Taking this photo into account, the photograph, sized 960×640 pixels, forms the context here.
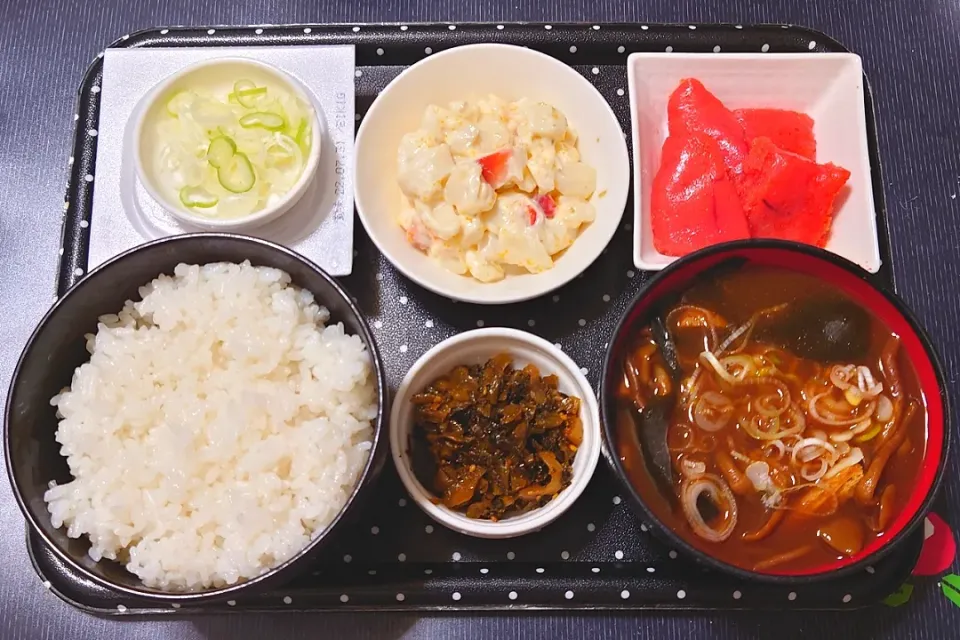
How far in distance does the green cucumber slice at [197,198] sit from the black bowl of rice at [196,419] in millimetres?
297

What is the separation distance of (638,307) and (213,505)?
107 centimetres

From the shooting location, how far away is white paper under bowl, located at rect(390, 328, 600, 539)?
1.88m

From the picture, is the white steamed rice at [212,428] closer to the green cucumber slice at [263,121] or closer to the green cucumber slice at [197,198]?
the green cucumber slice at [197,198]

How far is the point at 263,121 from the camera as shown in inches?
86.5

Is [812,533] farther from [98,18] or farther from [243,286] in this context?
[98,18]

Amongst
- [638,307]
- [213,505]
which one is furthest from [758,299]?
[213,505]

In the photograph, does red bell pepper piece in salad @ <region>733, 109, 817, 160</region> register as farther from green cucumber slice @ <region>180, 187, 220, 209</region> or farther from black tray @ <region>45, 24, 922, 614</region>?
green cucumber slice @ <region>180, 187, 220, 209</region>

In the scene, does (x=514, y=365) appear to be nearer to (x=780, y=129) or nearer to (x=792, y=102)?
(x=780, y=129)

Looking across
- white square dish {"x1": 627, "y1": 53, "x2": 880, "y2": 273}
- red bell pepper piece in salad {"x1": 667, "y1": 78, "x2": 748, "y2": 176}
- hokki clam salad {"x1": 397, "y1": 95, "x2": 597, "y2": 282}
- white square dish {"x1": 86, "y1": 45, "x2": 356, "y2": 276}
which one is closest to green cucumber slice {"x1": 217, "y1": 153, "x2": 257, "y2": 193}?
white square dish {"x1": 86, "y1": 45, "x2": 356, "y2": 276}

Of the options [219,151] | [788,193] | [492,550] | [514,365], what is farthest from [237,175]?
[788,193]

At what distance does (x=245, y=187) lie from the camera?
7.07 feet

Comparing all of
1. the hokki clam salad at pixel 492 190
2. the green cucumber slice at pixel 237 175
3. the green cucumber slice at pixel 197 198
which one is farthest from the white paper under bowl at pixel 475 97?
the green cucumber slice at pixel 197 198

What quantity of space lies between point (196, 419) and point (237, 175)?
2.42ft

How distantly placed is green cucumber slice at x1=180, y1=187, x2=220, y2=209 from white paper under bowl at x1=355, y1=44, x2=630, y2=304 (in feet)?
1.35
